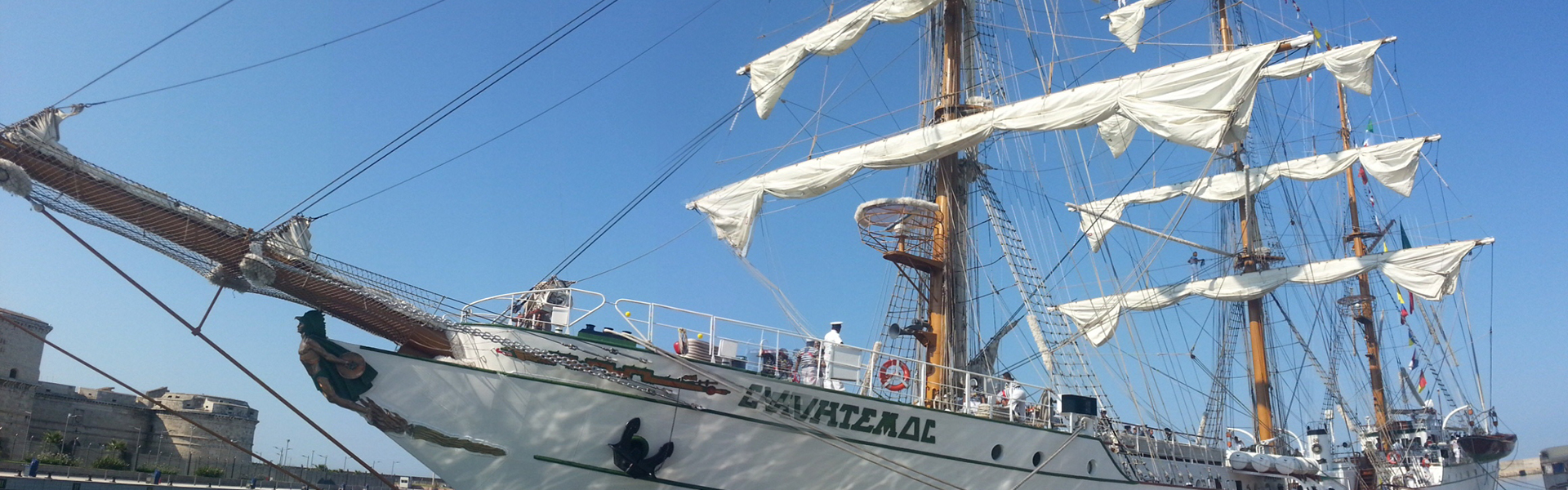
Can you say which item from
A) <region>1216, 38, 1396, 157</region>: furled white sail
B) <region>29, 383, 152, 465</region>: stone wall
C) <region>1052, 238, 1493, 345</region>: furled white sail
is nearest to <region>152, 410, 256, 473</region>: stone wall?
<region>29, 383, 152, 465</region>: stone wall

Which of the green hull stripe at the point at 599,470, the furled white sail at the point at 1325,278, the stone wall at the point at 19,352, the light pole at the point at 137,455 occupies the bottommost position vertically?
the green hull stripe at the point at 599,470

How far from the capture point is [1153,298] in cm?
3459

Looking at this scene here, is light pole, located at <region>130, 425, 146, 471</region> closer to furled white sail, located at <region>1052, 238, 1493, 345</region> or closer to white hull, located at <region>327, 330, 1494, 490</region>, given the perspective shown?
white hull, located at <region>327, 330, 1494, 490</region>

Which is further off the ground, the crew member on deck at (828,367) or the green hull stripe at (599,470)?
the crew member on deck at (828,367)

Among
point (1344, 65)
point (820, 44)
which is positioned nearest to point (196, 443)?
point (820, 44)

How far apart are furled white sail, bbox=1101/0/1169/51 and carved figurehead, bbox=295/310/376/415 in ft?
82.1

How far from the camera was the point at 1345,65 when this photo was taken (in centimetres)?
2828

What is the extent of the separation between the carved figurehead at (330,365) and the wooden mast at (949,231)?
991 centimetres

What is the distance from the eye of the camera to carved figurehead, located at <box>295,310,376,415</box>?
462 inches

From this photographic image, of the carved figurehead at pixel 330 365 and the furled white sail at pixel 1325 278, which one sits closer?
the carved figurehead at pixel 330 365

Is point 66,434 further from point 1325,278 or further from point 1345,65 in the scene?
point 1345,65

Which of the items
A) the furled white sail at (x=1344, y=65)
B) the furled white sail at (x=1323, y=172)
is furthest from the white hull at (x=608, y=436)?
the furled white sail at (x=1323, y=172)

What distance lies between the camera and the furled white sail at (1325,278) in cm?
3178

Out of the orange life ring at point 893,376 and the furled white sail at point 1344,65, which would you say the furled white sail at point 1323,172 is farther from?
the orange life ring at point 893,376
